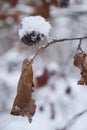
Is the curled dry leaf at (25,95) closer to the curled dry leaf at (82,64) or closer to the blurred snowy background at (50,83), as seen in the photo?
the curled dry leaf at (82,64)

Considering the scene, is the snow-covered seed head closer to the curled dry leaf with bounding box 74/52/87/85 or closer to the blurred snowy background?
the curled dry leaf with bounding box 74/52/87/85

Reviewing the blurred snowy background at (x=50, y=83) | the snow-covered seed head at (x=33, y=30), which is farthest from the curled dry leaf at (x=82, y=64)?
the blurred snowy background at (x=50, y=83)

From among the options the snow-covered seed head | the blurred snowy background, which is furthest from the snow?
the blurred snowy background

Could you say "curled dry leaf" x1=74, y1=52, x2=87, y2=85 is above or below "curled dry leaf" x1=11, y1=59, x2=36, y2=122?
above

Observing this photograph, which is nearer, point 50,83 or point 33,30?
point 33,30

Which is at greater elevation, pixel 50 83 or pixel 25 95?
pixel 25 95

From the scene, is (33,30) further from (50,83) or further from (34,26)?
(50,83)

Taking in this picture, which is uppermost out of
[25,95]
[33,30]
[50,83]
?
[33,30]

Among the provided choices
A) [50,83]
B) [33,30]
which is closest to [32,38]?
[33,30]
